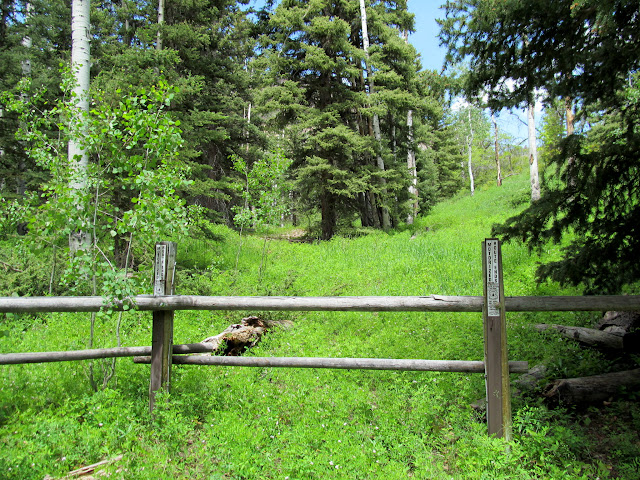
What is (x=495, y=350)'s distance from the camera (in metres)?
3.56

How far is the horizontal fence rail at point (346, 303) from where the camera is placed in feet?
11.4

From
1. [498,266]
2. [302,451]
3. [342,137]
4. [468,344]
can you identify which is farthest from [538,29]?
[342,137]

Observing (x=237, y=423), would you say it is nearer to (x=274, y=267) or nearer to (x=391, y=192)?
(x=274, y=267)

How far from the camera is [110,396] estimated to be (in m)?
3.93

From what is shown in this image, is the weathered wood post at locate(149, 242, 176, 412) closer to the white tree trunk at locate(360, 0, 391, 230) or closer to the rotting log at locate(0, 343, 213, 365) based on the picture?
the rotting log at locate(0, 343, 213, 365)

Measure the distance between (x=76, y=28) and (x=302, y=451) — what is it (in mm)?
7997

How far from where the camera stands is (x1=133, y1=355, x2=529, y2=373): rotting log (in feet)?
12.1

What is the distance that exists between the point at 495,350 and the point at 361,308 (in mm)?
1267

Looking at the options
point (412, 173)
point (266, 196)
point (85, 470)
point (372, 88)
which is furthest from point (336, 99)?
point (85, 470)

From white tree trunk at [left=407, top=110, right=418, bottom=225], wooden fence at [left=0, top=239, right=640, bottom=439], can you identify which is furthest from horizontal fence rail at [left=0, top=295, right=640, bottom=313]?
white tree trunk at [left=407, top=110, right=418, bottom=225]

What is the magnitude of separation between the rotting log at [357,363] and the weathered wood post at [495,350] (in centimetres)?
13

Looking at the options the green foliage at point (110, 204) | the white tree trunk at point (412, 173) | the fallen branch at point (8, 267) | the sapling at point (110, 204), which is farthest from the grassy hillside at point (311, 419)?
the white tree trunk at point (412, 173)

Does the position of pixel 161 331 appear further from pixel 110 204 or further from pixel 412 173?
pixel 412 173

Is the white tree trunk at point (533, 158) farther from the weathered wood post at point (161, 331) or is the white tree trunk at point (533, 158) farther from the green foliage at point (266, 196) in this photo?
the weathered wood post at point (161, 331)
